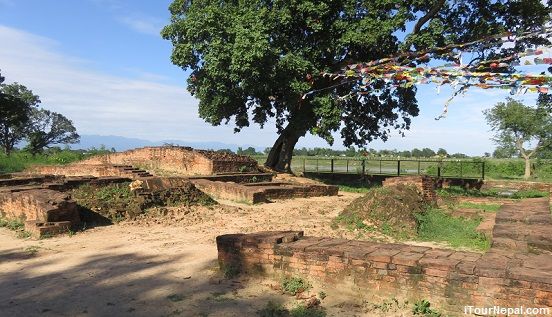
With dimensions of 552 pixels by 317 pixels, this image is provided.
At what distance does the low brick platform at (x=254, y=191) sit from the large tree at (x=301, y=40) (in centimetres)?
340

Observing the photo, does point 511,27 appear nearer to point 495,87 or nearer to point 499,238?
point 495,87

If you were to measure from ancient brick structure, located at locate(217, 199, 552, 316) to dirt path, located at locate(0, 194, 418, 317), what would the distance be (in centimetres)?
23

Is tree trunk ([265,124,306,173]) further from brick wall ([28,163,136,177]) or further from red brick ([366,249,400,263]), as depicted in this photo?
red brick ([366,249,400,263])

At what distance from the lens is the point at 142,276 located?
213 inches

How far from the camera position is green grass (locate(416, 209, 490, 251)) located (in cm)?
716

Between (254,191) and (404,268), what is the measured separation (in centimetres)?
821

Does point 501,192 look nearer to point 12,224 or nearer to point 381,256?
point 381,256

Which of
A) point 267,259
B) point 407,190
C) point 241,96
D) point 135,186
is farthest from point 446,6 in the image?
point 267,259

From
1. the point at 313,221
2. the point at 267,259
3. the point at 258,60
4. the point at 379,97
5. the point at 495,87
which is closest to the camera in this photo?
the point at 267,259

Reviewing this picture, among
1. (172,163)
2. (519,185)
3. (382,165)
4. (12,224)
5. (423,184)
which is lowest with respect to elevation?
(12,224)

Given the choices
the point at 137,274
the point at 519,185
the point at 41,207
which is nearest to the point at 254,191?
the point at 41,207

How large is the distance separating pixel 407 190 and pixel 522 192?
840 centimetres

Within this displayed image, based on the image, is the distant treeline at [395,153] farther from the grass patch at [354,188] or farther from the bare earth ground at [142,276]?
the bare earth ground at [142,276]

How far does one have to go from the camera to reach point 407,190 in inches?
400
